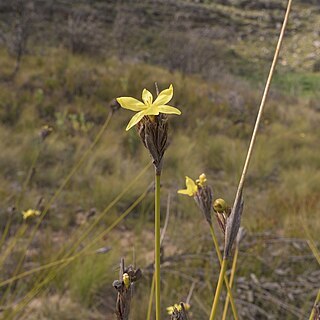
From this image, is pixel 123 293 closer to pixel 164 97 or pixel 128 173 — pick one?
pixel 164 97

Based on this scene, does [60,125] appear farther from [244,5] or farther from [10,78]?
[244,5]

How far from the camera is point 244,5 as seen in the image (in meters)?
17.7

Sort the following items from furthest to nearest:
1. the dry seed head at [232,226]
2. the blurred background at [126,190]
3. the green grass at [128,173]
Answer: the green grass at [128,173] → the blurred background at [126,190] → the dry seed head at [232,226]

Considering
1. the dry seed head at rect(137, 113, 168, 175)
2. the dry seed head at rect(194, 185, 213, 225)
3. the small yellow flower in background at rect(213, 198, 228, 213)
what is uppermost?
the dry seed head at rect(137, 113, 168, 175)

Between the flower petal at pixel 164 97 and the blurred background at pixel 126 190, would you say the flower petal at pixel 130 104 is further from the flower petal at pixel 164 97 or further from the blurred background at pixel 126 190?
the blurred background at pixel 126 190

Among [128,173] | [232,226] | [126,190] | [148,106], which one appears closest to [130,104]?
[148,106]

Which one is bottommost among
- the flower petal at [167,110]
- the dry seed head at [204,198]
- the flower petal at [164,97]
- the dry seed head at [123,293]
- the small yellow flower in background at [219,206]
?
the dry seed head at [123,293]

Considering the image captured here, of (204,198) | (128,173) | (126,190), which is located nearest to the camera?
Answer: (204,198)

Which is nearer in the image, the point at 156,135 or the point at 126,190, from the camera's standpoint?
the point at 156,135

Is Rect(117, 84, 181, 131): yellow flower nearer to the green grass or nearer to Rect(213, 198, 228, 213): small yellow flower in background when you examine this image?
Rect(213, 198, 228, 213): small yellow flower in background

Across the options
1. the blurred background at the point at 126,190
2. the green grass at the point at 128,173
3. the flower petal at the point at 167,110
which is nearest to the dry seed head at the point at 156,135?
the flower petal at the point at 167,110

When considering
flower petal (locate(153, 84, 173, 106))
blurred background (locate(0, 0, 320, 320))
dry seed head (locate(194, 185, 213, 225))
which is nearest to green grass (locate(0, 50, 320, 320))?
blurred background (locate(0, 0, 320, 320))

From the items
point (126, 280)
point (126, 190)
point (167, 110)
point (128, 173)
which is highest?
point (167, 110)

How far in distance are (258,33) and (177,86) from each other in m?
11.7
